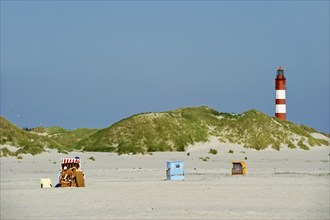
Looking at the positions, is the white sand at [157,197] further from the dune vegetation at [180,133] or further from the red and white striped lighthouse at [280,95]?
the red and white striped lighthouse at [280,95]

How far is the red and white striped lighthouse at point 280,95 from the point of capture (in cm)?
7831

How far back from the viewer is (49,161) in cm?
4234

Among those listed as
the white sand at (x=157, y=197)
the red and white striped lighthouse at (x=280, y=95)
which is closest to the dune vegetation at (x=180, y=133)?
the red and white striped lighthouse at (x=280, y=95)

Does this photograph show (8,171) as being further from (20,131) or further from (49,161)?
(20,131)

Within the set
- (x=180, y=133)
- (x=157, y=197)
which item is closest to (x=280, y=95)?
(x=180, y=133)

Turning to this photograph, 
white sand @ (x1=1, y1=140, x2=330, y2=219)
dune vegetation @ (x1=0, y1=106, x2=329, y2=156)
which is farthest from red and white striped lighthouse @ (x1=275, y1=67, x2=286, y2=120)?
white sand @ (x1=1, y1=140, x2=330, y2=219)

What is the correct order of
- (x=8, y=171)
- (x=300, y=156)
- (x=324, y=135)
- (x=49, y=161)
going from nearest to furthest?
1. (x=8, y=171)
2. (x=49, y=161)
3. (x=300, y=156)
4. (x=324, y=135)

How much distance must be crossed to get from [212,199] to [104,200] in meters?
3.04

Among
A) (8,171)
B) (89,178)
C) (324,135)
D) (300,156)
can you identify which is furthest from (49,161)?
(324,135)

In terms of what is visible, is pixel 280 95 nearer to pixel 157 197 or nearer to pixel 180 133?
pixel 180 133

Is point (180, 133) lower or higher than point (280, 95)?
lower

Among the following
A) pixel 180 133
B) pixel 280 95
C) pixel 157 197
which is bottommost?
pixel 157 197

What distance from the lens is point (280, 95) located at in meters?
80.4

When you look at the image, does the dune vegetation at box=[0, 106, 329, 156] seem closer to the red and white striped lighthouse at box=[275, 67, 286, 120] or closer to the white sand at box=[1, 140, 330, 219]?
the red and white striped lighthouse at box=[275, 67, 286, 120]
